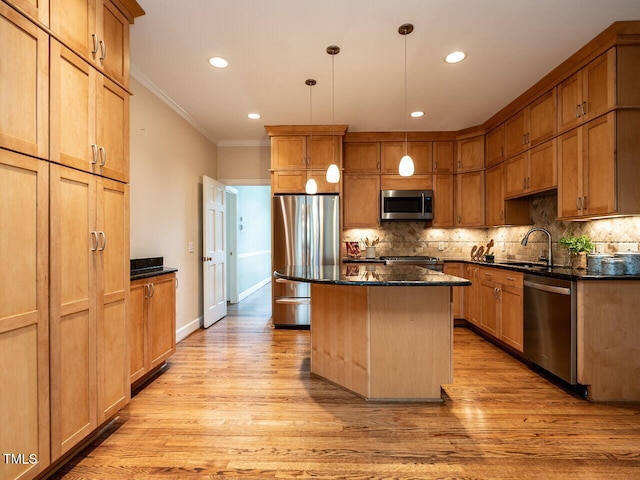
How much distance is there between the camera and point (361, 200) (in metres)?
4.86

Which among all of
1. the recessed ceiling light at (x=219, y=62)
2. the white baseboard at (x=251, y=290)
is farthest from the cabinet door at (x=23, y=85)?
the white baseboard at (x=251, y=290)

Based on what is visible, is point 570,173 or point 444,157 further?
point 444,157

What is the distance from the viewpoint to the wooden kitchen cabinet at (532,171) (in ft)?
10.6

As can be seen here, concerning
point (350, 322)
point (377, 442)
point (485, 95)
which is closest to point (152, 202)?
point (350, 322)

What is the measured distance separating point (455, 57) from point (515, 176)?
1736mm

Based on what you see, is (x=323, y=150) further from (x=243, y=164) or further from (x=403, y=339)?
(x=403, y=339)

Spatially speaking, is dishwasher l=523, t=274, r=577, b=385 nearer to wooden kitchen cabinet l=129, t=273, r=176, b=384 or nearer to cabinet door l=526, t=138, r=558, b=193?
cabinet door l=526, t=138, r=558, b=193

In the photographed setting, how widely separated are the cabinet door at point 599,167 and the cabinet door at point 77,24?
353 centimetres

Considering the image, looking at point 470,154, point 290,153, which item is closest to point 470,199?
point 470,154

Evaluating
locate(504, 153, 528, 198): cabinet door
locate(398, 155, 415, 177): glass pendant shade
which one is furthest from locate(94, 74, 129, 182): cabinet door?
locate(504, 153, 528, 198): cabinet door

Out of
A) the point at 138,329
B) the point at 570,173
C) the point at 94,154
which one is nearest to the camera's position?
the point at 94,154

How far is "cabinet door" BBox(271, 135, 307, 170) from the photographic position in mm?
4547

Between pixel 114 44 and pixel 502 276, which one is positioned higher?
→ pixel 114 44

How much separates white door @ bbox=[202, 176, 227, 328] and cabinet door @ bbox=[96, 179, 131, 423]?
228cm
